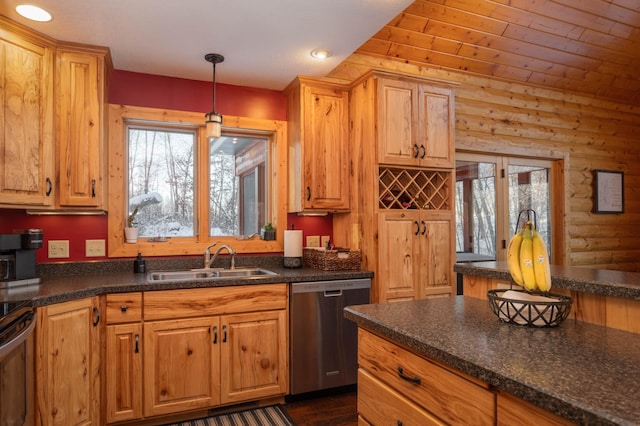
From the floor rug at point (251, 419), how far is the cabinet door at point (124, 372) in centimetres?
31

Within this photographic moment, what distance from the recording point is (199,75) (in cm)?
321

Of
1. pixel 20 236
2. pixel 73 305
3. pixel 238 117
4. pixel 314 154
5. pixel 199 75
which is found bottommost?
pixel 73 305

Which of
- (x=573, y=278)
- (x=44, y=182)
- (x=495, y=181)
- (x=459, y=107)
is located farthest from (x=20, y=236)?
(x=495, y=181)

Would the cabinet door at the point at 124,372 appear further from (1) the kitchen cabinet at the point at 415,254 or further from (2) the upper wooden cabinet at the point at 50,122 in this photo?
(1) the kitchen cabinet at the point at 415,254

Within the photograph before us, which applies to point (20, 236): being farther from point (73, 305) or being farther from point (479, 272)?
point (479, 272)

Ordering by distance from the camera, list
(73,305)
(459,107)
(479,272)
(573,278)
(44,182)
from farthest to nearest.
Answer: (459,107), (44,182), (73,305), (479,272), (573,278)

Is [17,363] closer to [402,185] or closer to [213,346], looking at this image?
[213,346]

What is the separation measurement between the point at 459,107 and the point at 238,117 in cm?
214

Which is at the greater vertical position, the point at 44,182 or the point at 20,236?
the point at 44,182

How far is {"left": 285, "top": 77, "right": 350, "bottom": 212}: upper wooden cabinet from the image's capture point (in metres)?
3.28

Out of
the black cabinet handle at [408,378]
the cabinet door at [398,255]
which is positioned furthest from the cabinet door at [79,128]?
the black cabinet handle at [408,378]

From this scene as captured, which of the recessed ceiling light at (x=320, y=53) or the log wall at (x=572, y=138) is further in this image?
the log wall at (x=572, y=138)

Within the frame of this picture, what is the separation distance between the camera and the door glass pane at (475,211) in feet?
13.2

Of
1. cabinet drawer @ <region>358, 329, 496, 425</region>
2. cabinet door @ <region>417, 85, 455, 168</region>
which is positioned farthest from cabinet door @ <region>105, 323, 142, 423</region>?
cabinet door @ <region>417, 85, 455, 168</region>
